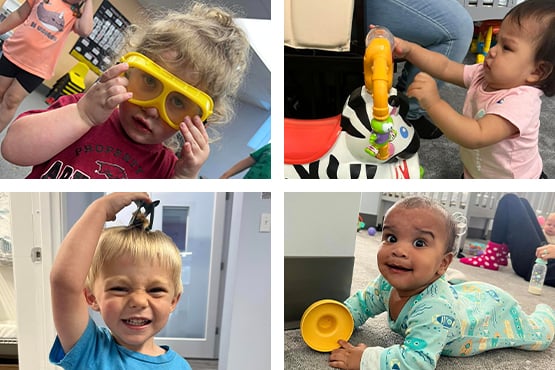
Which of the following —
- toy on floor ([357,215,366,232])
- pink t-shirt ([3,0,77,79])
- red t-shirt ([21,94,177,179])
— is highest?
pink t-shirt ([3,0,77,79])

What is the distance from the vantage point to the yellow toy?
58 centimetres

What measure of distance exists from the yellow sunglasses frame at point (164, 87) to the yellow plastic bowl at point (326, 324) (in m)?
0.35

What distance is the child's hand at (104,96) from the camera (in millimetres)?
568

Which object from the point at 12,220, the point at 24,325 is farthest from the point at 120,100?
the point at 24,325

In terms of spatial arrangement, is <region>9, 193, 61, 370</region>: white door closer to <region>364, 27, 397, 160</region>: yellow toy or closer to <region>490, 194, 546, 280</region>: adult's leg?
<region>364, 27, 397, 160</region>: yellow toy

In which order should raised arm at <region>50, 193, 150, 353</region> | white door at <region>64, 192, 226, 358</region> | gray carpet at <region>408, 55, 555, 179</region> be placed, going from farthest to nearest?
white door at <region>64, 192, 226, 358</region>
gray carpet at <region>408, 55, 555, 179</region>
raised arm at <region>50, 193, 150, 353</region>

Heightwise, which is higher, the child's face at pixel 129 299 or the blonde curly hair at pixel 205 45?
the blonde curly hair at pixel 205 45

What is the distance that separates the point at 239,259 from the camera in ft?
2.63

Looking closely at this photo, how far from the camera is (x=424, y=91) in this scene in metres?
0.62

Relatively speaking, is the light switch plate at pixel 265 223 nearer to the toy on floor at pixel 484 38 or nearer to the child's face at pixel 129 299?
the child's face at pixel 129 299

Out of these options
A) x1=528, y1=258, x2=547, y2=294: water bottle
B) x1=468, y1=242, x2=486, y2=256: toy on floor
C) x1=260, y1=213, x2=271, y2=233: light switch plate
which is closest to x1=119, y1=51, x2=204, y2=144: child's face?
x1=260, y1=213, x2=271, y2=233: light switch plate

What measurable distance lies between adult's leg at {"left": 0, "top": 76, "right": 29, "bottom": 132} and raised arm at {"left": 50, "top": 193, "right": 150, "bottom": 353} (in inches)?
6.3

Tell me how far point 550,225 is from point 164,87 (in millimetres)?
723

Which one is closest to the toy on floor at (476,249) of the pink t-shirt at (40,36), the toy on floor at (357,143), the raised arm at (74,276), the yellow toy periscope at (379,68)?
the toy on floor at (357,143)
